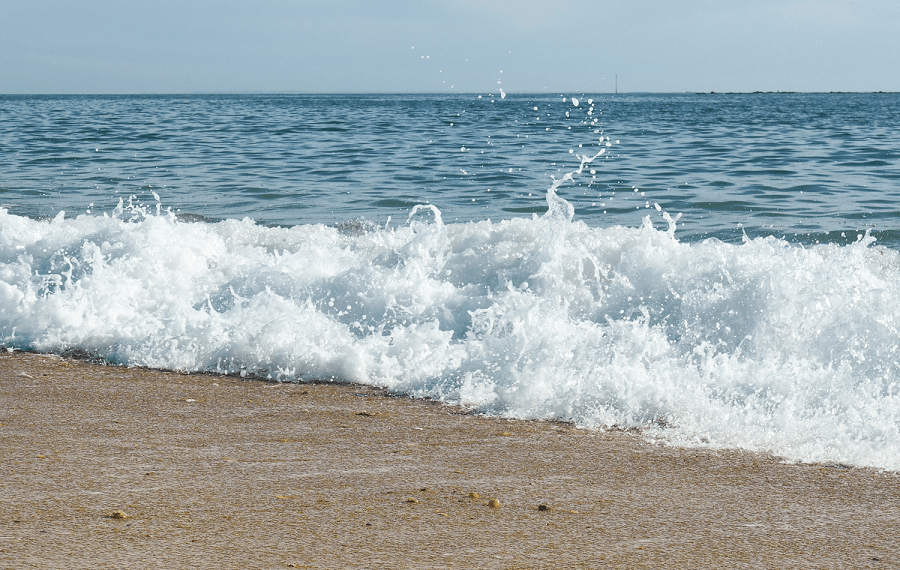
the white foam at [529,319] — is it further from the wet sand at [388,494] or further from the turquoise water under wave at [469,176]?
the turquoise water under wave at [469,176]

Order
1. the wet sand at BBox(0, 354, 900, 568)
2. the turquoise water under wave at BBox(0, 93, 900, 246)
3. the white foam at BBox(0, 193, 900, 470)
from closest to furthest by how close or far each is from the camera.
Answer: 1. the wet sand at BBox(0, 354, 900, 568)
2. the white foam at BBox(0, 193, 900, 470)
3. the turquoise water under wave at BBox(0, 93, 900, 246)

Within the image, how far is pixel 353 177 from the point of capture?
38.5ft

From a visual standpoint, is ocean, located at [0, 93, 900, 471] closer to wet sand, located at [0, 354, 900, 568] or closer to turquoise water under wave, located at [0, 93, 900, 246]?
turquoise water under wave, located at [0, 93, 900, 246]

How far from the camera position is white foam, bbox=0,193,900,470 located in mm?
3973

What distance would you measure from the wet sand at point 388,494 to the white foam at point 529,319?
0.38 meters

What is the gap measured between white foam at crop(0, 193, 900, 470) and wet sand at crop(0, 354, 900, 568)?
1.24 feet

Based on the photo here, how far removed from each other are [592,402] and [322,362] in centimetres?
157

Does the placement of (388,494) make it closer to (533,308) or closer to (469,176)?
(533,308)

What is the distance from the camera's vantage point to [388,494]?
290 centimetres

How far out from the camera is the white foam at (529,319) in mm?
3973

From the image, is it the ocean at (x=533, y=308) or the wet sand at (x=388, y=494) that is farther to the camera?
the ocean at (x=533, y=308)

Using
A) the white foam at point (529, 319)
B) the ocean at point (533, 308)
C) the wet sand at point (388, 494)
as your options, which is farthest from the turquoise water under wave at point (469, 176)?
the wet sand at point (388, 494)

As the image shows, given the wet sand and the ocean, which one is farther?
the ocean

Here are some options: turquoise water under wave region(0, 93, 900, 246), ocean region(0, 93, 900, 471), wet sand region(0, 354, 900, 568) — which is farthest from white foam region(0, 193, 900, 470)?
turquoise water under wave region(0, 93, 900, 246)
